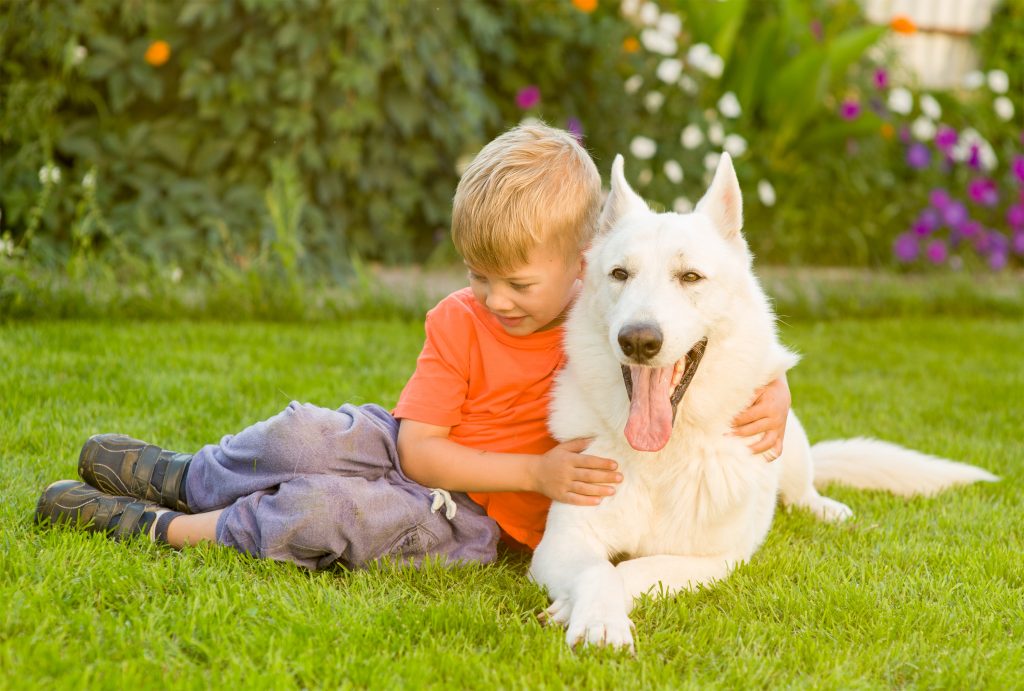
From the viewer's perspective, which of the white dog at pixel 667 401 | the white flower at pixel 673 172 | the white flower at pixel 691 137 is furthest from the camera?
the white flower at pixel 691 137

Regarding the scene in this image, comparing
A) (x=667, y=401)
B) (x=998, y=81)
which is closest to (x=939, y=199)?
(x=998, y=81)

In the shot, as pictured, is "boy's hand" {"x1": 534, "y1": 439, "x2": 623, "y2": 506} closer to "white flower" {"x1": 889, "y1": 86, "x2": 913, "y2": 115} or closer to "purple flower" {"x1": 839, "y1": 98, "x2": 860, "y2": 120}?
"purple flower" {"x1": 839, "y1": 98, "x2": 860, "y2": 120}

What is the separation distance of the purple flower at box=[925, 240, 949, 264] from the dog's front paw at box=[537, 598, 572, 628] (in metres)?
6.29

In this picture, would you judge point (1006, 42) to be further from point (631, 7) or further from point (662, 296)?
point (662, 296)

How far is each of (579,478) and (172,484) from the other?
1193 mm

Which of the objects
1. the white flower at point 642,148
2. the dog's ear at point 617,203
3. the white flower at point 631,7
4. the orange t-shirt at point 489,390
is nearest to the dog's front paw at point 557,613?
the orange t-shirt at point 489,390

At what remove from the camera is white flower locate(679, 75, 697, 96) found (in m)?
7.91

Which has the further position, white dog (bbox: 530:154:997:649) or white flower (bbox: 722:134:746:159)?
white flower (bbox: 722:134:746:159)

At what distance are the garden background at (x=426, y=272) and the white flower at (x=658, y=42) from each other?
18 mm

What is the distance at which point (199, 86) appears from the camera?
638 cm

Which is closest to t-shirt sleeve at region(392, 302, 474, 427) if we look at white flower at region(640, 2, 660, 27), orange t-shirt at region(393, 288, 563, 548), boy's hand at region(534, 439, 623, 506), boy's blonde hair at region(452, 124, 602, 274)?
orange t-shirt at region(393, 288, 563, 548)

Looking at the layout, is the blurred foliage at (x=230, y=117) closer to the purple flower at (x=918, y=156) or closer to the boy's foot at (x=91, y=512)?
the boy's foot at (x=91, y=512)

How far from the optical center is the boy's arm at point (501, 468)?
9.05 ft

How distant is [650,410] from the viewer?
2.64 metres
